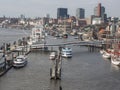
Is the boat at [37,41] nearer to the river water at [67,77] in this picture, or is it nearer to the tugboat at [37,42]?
the tugboat at [37,42]

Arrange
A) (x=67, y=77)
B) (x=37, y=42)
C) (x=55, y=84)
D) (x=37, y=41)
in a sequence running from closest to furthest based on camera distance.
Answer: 1. (x=55, y=84)
2. (x=67, y=77)
3. (x=37, y=42)
4. (x=37, y=41)

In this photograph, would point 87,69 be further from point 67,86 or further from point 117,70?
point 67,86

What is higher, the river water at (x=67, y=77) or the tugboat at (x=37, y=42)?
the tugboat at (x=37, y=42)

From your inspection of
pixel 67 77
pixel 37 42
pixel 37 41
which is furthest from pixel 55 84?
pixel 37 41

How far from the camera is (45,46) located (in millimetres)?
34375

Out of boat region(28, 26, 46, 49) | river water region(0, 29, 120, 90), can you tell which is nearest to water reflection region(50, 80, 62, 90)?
river water region(0, 29, 120, 90)

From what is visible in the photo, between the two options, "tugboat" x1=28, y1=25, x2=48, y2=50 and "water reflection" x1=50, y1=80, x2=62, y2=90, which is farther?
"tugboat" x1=28, y1=25, x2=48, y2=50

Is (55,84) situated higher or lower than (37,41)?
lower

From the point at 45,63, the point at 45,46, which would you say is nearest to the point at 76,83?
the point at 45,63

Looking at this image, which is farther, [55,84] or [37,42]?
[37,42]

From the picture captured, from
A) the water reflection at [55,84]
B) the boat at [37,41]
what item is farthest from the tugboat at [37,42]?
the water reflection at [55,84]

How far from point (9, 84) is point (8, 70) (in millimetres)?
3605

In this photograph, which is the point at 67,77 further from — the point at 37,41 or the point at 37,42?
the point at 37,41

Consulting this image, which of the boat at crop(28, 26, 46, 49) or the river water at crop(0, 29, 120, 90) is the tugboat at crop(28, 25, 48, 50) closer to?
the boat at crop(28, 26, 46, 49)
